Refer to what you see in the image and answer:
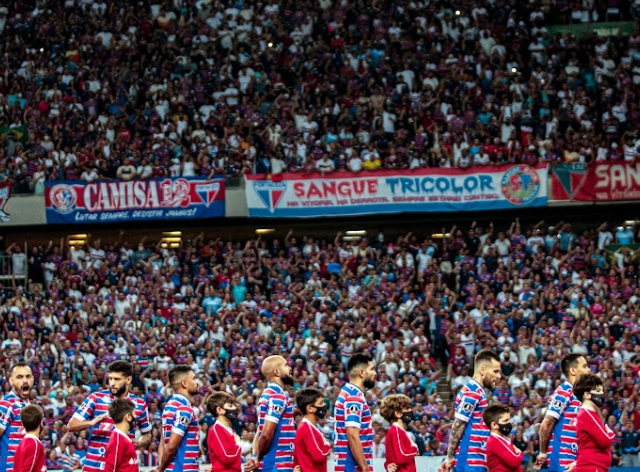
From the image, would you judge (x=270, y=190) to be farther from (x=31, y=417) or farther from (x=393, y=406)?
(x=31, y=417)

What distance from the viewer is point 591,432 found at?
38.8 ft

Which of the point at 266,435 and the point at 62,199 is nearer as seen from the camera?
the point at 266,435

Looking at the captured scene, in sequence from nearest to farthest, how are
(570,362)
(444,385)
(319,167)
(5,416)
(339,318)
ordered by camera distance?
(570,362)
(5,416)
(444,385)
(339,318)
(319,167)

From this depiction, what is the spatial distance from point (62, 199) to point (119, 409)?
18.1 meters

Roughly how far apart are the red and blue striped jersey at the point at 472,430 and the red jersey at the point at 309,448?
4.52 feet

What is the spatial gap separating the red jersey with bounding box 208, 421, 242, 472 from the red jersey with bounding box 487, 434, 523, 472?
2.51m

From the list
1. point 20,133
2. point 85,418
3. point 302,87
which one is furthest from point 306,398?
point 20,133

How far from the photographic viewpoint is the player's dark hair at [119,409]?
11289mm

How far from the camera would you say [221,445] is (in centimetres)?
1234

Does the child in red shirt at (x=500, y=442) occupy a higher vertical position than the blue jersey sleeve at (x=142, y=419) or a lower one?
lower

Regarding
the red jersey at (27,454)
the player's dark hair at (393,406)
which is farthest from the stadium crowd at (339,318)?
the red jersey at (27,454)

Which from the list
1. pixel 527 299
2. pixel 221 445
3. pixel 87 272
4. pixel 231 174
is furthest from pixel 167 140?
pixel 221 445

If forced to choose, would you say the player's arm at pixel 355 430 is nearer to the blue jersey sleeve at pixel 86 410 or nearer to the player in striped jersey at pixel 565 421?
the player in striped jersey at pixel 565 421

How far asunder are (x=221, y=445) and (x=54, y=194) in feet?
57.5
